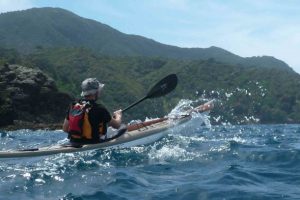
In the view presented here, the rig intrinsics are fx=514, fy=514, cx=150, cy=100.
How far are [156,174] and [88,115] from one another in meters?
1.80

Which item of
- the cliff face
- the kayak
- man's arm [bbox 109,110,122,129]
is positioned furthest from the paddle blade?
the cliff face

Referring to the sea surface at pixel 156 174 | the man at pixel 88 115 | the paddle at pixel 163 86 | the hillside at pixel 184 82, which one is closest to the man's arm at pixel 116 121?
the man at pixel 88 115

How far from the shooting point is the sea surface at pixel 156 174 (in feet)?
21.9

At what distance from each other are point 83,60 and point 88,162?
443 ft

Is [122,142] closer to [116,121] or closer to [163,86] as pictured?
[116,121]

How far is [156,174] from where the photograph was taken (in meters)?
8.16

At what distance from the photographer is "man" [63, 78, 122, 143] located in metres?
9.16

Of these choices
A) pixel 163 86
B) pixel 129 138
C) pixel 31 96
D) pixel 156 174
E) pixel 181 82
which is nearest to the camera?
pixel 156 174

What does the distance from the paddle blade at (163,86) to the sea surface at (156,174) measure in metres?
2.19

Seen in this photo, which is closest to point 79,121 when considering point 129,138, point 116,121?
point 116,121

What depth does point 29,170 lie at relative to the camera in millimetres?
8602

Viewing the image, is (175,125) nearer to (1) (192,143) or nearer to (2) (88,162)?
(1) (192,143)

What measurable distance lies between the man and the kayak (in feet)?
0.78

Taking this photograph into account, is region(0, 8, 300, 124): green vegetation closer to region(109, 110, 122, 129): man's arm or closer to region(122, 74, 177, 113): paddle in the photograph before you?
region(122, 74, 177, 113): paddle
